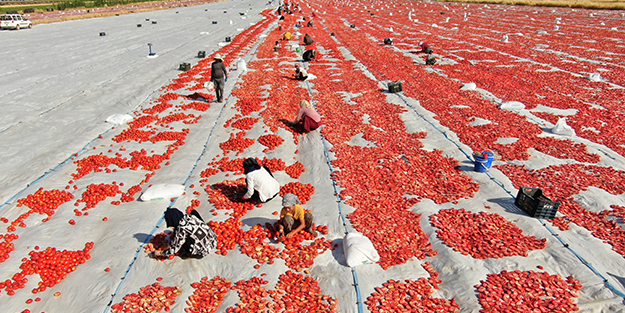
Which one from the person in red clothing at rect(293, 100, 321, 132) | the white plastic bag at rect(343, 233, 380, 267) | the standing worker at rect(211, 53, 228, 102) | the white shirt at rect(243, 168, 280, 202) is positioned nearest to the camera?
the white plastic bag at rect(343, 233, 380, 267)

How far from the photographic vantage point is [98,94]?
1695cm

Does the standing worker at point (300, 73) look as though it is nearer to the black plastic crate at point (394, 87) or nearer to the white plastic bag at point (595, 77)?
the black plastic crate at point (394, 87)

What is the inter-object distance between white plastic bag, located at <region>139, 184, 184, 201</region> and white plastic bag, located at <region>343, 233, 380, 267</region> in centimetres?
480

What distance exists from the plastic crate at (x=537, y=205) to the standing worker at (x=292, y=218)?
4994 millimetres

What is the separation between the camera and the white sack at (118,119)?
13.6 m

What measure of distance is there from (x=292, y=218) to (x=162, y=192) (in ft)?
12.4

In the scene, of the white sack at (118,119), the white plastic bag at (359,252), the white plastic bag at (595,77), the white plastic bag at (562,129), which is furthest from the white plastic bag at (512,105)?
the white sack at (118,119)

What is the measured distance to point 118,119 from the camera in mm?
13688

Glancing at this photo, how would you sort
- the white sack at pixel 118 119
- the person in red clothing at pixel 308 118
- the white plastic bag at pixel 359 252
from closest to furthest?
the white plastic bag at pixel 359 252, the person in red clothing at pixel 308 118, the white sack at pixel 118 119

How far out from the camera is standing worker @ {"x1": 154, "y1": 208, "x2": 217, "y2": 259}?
21.6 ft

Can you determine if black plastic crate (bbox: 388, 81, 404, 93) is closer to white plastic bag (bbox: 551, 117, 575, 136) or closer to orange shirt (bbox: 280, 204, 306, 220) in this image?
white plastic bag (bbox: 551, 117, 575, 136)

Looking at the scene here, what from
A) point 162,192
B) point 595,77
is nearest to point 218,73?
point 162,192

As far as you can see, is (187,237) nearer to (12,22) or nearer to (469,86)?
(469,86)

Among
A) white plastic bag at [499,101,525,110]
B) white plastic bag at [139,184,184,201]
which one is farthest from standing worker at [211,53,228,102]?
white plastic bag at [499,101,525,110]
